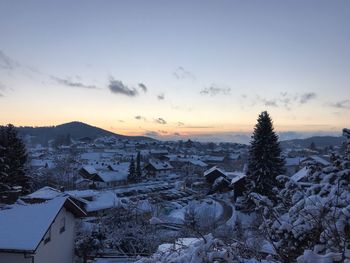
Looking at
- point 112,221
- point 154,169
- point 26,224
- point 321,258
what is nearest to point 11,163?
point 112,221

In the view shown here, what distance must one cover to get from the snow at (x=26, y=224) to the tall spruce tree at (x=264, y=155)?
18.6 metres

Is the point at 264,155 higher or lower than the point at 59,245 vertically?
higher

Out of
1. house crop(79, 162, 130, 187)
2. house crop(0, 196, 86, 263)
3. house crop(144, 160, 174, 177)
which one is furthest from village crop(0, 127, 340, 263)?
house crop(144, 160, 174, 177)

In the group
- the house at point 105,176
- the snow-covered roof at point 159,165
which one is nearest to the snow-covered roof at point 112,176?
the house at point 105,176

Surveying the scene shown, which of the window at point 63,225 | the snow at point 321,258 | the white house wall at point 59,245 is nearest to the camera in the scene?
the snow at point 321,258

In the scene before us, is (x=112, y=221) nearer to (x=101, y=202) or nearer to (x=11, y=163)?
(x=11, y=163)

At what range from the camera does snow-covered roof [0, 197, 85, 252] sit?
15086 millimetres

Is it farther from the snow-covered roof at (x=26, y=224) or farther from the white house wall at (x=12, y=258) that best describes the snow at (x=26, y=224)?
the white house wall at (x=12, y=258)

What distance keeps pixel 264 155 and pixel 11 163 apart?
72.1ft

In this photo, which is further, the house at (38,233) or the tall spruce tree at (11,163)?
the tall spruce tree at (11,163)

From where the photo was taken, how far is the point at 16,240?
602 inches

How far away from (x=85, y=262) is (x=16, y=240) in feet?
23.4

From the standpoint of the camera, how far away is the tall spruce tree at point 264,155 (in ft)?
104

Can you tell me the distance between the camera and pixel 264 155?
3234 centimetres
